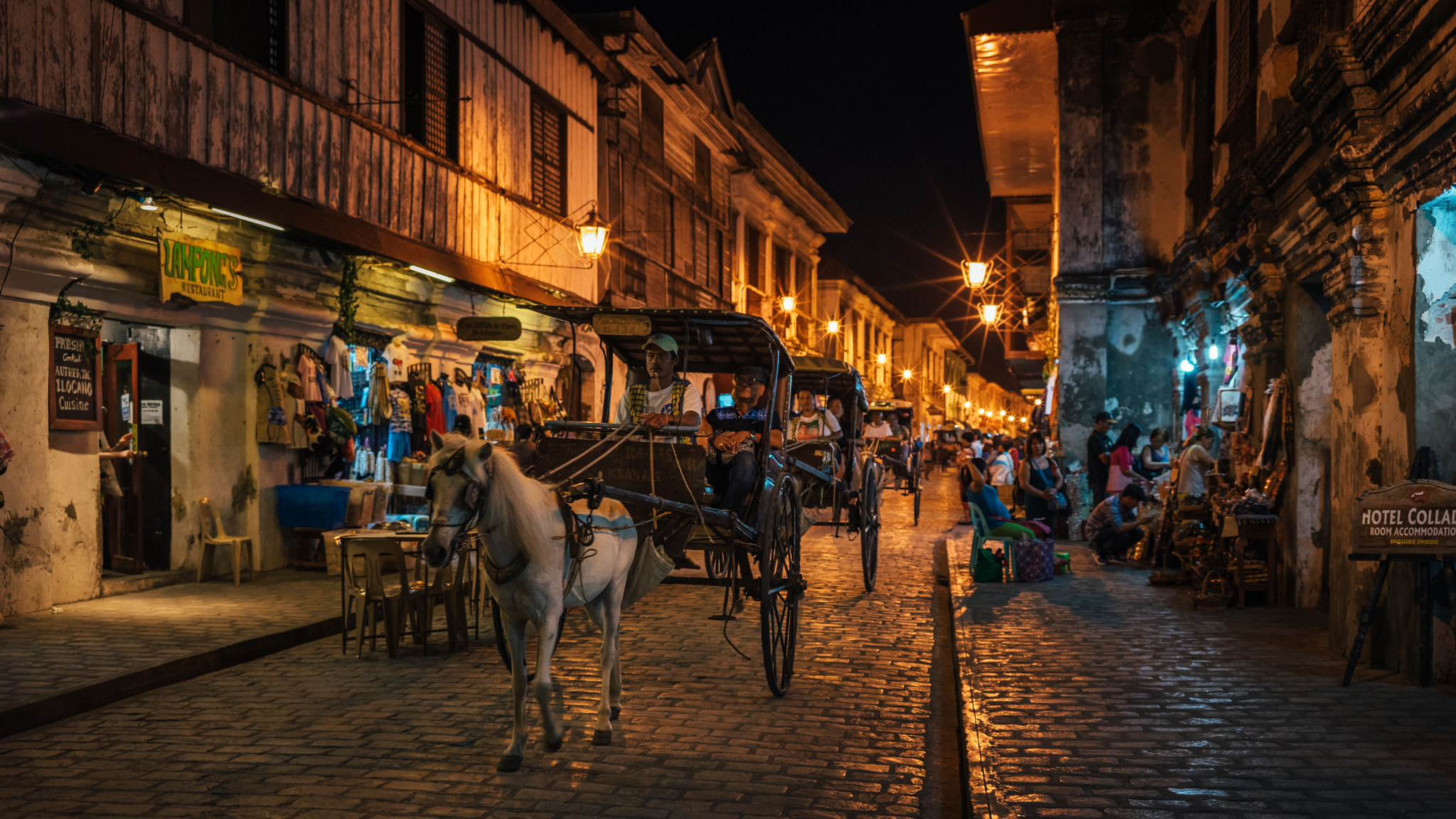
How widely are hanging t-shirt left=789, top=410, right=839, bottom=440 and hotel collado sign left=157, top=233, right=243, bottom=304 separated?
5657 mm

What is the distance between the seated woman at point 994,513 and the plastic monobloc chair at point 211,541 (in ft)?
25.2

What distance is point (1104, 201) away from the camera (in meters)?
17.2

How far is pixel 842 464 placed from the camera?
1127cm

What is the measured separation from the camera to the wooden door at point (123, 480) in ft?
34.9

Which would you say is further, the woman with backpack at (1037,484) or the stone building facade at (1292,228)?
the woman with backpack at (1037,484)

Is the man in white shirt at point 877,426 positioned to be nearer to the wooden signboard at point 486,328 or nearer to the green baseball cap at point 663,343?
the wooden signboard at point 486,328

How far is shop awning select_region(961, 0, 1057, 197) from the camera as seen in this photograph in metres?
18.4

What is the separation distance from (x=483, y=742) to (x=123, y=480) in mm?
7106

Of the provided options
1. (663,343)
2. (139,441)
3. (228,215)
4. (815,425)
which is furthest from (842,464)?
(139,441)

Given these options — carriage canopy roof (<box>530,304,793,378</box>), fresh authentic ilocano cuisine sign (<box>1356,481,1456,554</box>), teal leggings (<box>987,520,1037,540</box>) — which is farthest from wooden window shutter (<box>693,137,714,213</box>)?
fresh authentic ilocano cuisine sign (<box>1356,481,1456,554</box>)

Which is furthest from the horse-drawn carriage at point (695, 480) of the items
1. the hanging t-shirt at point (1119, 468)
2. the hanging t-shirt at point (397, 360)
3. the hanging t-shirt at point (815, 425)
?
the hanging t-shirt at point (1119, 468)

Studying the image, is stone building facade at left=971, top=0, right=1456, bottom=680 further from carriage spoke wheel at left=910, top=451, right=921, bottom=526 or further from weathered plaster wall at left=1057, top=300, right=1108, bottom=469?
carriage spoke wheel at left=910, top=451, right=921, bottom=526

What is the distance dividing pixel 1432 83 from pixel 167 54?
962 cm

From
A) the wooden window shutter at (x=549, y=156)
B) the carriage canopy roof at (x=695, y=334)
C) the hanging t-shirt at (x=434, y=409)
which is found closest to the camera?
the carriage canopy roof at (x=695, y=334)
